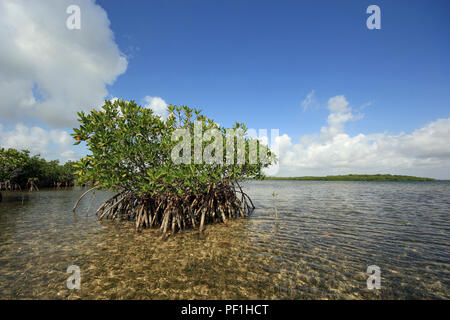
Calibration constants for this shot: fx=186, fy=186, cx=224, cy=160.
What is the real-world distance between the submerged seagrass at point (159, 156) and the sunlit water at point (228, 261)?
6.57 feet

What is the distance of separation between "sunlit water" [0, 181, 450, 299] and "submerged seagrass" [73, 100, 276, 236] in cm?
200

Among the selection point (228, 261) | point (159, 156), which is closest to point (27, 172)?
point (159, 156)

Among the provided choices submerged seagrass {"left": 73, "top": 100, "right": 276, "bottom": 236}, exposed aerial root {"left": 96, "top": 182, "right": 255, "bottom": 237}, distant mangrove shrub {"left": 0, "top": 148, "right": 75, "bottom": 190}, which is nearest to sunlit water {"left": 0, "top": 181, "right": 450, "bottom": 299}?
exposed aerial root {"left": 96, "top": 182, "right": 255, "bottom": 237}

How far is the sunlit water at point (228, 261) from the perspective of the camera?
5246 mm

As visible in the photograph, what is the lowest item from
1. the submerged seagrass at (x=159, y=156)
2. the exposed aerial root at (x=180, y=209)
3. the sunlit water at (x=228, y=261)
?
the sunlit water at (x=228, y=261)

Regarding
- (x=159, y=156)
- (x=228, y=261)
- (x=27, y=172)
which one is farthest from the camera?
(x=27, y=172)

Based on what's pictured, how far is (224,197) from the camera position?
45.9 feet

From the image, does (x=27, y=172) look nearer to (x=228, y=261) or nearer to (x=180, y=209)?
(x=180, y=209)

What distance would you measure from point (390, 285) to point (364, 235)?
17.8ft

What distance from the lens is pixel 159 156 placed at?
10664 mm

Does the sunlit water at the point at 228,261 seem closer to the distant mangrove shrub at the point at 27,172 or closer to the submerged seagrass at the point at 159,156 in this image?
the submerged seagrass at the point at 159,156

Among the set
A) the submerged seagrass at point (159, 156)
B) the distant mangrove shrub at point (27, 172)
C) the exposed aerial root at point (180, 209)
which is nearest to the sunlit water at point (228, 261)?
the exposed aerial root at point (180, 209)

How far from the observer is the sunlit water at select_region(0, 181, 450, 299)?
5246 mm

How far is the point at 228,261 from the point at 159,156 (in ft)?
21.9
